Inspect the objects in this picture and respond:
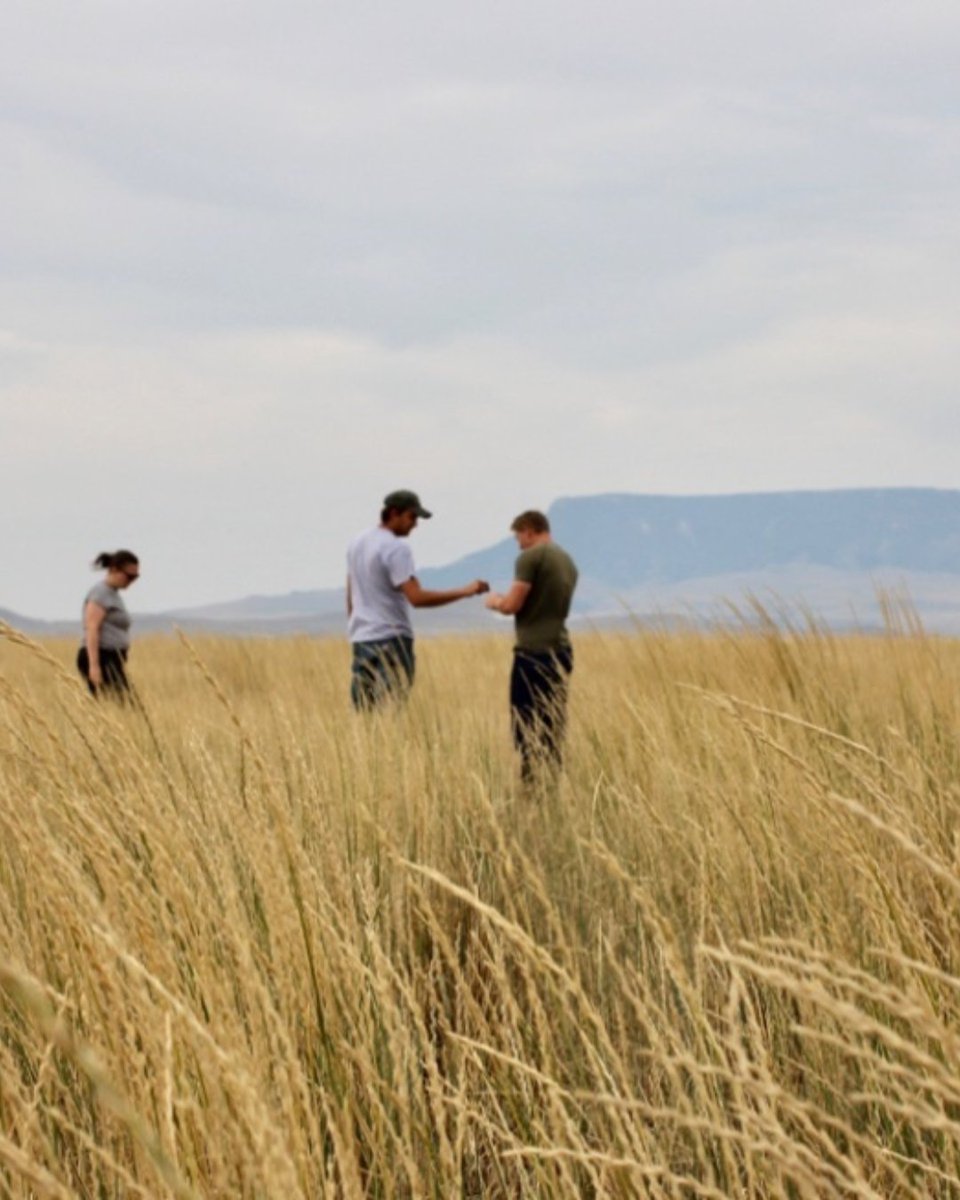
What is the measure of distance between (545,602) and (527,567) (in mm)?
202

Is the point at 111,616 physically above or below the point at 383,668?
above

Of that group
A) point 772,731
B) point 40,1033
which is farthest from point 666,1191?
point 772,731

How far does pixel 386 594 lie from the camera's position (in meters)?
6.76

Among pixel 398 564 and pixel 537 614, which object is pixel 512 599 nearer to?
pixel 537 614

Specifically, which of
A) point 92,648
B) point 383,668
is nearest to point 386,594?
point 383,668

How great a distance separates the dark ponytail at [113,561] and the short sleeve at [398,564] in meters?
1.80

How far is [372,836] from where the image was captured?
11.6 feet

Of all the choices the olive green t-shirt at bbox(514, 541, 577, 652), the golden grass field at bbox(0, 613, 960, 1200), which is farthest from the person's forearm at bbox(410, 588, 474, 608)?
the golden grass field at bbox(0, 613, 960, 1200)

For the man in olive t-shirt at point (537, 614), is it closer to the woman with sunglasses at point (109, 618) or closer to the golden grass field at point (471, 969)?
the golden grass field at point (471, 969)

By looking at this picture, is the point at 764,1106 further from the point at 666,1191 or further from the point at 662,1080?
the point at 662,1080

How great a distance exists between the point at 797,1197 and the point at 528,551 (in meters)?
4.39

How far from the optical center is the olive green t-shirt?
622 centimetres

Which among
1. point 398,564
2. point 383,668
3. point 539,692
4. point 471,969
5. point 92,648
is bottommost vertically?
point 471,969

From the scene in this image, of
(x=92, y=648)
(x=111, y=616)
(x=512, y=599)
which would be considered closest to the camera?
(x=512, y=599)
